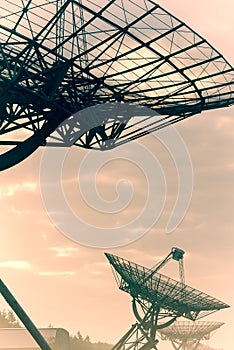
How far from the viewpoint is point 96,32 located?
891 inches

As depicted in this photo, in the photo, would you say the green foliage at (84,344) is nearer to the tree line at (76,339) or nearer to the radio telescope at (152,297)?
the tree line at (76,339)

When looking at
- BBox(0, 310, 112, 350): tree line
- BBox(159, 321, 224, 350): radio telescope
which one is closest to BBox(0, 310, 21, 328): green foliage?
BBox(0, 310, 112, 350): tree line

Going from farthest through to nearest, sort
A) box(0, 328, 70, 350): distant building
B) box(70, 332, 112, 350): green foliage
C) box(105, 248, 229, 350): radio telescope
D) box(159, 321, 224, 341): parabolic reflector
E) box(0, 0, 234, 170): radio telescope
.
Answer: box(70, 332, 112, 350): green foliage, box(0, 328, 70, 350): distant building, box(159, 321, 224, 341): parabolic reflector, box(105, 248, 229, 350): radio telescope, box(0, 0, 234, 170): radio telescope

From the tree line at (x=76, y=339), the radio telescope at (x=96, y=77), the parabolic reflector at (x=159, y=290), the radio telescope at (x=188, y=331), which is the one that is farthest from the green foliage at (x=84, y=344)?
the radio telescope at (x=96, y=77)

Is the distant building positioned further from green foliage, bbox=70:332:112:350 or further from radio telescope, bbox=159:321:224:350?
green foliage, bbox=70:332:112:350

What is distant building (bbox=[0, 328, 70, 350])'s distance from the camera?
88.8 meters

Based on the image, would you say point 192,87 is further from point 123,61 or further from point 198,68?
point 123,61

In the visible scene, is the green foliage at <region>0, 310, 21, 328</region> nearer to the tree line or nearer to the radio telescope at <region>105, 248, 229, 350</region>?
the tree line

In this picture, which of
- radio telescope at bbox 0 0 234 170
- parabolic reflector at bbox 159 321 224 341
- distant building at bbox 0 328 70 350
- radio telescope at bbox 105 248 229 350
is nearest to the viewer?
radio telescope at bbox 0 0 234 170

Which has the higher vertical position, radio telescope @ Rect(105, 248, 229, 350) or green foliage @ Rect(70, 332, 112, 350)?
green foliage @ Rect(70, 332, 112, 350)

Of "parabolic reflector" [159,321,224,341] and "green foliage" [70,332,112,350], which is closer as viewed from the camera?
"parabolic reflector" [159,321,224,341]

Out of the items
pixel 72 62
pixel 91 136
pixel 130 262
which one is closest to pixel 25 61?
pixel 72 62

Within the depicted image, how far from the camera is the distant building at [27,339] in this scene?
8881 centimetres

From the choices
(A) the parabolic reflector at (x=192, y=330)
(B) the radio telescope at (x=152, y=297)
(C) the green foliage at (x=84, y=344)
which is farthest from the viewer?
(C) the green foliage at (x=84, y=344)
